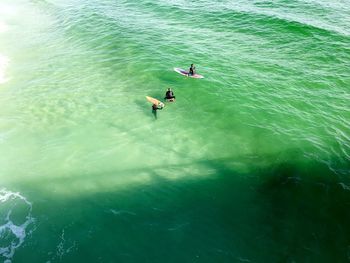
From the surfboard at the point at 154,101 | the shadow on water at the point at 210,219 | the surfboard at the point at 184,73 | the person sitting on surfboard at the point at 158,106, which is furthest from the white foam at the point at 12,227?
the surfboard at the point at 184,73

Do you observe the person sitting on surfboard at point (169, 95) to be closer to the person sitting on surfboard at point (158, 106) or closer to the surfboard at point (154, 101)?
the surfboard at point (154, 101)

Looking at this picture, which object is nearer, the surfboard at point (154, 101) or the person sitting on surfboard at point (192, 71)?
the surfboard at point (154, 101)

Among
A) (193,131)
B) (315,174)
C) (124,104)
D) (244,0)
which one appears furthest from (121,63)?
(244,0)

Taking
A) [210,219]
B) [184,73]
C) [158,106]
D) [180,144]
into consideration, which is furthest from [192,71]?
[210,219]

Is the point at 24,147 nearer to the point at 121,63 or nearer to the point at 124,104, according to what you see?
the point at 124,104

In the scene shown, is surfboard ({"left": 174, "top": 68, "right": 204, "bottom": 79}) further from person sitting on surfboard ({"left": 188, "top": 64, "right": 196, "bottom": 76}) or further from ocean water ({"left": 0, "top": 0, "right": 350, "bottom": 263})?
ocean water ({"left": 0, "top": 0, "right": 350, "bottom": 263})
